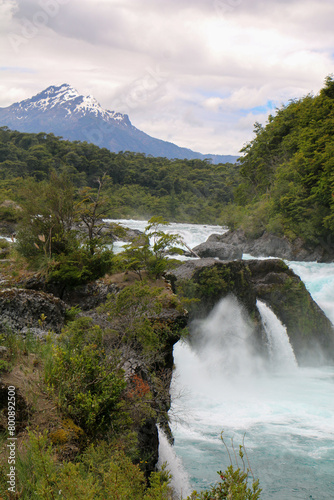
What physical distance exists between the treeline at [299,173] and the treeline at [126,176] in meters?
13.2

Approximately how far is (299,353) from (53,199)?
11.4 metres

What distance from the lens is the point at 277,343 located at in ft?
47.2

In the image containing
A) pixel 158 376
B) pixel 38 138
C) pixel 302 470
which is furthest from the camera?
pixel 38 138

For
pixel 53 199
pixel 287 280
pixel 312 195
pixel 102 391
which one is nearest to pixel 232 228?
pixel 312 195

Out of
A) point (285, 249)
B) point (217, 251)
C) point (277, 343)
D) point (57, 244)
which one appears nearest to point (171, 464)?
point (57, 244)

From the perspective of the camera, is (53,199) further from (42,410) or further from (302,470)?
(302,470)

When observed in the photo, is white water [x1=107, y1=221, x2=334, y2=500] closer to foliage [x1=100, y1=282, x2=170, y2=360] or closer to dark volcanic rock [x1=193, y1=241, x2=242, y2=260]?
foliage [x1=100, y1=282, x2=170, y2=360]

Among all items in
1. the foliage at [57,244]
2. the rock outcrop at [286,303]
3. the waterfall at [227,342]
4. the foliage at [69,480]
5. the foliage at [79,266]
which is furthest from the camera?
the rock outcrop at [286,303]

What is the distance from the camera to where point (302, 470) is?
7.43m

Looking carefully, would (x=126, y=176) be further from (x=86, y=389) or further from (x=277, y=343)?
(x=86, y=389)

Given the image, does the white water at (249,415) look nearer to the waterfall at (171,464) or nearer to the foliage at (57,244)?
the waterfall at (171,464)

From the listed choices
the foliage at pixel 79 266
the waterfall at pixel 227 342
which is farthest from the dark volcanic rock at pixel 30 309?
the waterfall at pixel 227 342

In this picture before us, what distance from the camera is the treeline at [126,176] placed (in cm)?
4719

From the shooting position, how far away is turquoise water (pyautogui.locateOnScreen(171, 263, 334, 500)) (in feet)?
23.6
